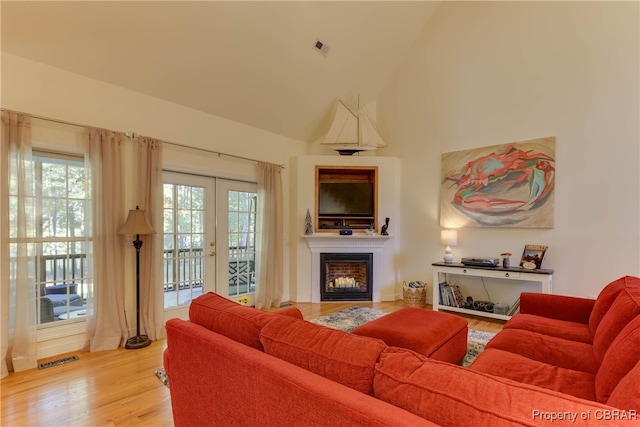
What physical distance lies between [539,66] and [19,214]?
5863mm

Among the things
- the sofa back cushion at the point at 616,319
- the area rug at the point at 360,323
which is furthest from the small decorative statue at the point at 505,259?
the sofa back cushion at the point at 616,319

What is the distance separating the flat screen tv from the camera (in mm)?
5441

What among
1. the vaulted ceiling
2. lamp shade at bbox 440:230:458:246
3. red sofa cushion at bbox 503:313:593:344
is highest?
the vaulted ceiling

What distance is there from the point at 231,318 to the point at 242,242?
11.4 ft

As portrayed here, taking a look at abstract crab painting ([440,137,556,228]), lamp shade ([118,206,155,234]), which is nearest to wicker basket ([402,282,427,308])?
abstract crab painting ([440,137,556,228])

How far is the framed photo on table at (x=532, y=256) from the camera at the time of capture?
3977 mm

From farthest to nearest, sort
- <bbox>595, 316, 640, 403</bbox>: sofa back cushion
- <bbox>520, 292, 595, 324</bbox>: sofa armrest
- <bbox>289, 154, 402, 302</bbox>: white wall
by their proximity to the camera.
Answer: <bbox>289, 154, 402, 302</bbox>: white wall, <bbox>520, 292, 595, 324</bbox>: sofa armrest, <bbox>595, 316, 640, 403</bbox>: sofa back cushion

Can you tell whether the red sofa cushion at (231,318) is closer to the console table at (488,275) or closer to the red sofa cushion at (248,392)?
the red sofa cushion at (248,392)

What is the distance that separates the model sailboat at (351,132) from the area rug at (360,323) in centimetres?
257

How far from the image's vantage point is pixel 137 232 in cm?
328

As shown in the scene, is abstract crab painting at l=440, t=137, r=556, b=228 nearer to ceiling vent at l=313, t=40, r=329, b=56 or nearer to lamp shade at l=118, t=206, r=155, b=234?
ceiling vent at l=313, t=40, r=329, b=56

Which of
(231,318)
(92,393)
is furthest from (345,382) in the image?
(92,393)

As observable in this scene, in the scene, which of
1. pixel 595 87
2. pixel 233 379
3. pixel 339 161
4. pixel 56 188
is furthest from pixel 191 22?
pixel 595 87

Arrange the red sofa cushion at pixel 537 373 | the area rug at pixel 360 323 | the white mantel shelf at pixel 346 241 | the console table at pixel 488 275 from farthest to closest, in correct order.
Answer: the white mantel shelf at pixel 346 241, the console table at pixel 488 275, the area rug at pixel 360 323, the red sofa cushion at pixel 537 373
